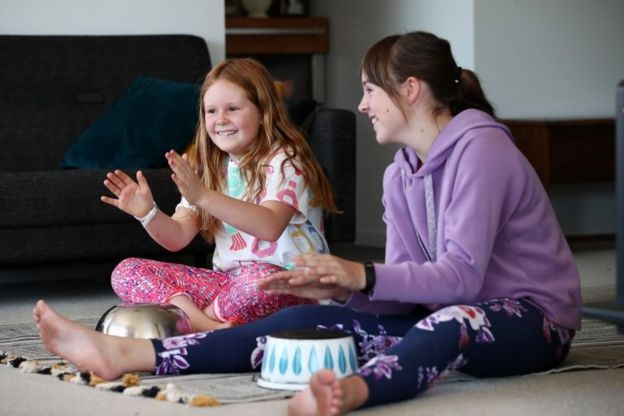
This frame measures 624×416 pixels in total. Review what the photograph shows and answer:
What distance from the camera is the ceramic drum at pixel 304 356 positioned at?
1.93 meters

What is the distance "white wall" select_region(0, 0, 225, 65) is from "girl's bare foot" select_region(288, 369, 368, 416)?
2971mm

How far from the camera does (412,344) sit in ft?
6.02

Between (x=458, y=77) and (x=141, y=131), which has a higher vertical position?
(x=458, y=77)

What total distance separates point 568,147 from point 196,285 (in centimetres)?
266

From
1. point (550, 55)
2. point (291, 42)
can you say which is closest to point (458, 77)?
point (550, 55)

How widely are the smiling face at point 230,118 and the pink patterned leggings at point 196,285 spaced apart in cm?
28

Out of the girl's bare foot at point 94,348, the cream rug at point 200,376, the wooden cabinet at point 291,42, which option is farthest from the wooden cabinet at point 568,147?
the girl's bare foot at point 94,348

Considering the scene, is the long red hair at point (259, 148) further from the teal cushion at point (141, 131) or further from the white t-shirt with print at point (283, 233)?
the teal cushion at point (141, 131)

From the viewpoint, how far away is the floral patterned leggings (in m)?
1.82

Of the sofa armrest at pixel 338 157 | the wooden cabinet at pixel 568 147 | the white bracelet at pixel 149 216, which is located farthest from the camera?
the wooden cabinet at pixel 568 147

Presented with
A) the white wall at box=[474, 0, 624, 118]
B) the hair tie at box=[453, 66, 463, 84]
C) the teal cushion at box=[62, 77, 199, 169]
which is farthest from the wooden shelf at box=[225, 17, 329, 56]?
the hair tie at box=[453, 66, 463, 84]

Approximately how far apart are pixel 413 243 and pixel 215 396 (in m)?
0.48

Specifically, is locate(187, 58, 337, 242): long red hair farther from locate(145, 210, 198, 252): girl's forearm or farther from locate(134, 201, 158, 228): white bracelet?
locate(134, 201, 158, 228): white bracelet

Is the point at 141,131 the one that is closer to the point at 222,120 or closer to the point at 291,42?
the point at 222,120
